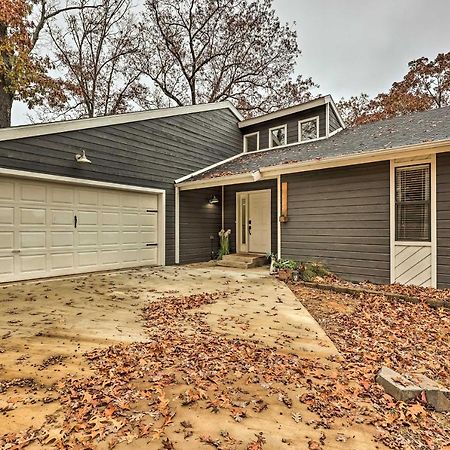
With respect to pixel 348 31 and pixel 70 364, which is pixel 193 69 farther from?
pixel 70 364

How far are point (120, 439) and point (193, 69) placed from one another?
16.5 m

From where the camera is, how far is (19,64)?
8.59m

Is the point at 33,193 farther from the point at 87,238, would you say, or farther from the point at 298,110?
the point at 298,110

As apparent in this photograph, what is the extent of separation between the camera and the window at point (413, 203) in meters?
5.59

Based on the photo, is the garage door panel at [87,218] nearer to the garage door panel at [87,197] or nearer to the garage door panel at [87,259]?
the garage door panel at [87,197]

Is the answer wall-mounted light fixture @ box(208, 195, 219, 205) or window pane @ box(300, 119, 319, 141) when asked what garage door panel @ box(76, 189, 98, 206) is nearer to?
wall-mounted light fixture @ box(208, 195, 219, 205)

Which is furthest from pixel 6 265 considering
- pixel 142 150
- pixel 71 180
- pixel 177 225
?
pixel 177 225

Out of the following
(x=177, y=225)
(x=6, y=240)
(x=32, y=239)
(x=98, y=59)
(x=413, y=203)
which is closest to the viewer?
(x=413, y=203)

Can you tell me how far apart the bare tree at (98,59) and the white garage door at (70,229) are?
7829 mm

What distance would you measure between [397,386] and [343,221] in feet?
15.6

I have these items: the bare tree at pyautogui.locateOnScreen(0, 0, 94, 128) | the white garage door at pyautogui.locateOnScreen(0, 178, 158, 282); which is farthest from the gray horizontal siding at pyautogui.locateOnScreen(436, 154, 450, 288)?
the bare tree at pyautogui.locateOnScreen(0, 0, 94, 128)

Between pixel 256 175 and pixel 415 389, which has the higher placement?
pixel 256 175

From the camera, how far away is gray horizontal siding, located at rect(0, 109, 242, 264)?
6304mm

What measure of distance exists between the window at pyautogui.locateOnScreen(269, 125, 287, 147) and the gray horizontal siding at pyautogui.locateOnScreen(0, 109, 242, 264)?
1293 mm
